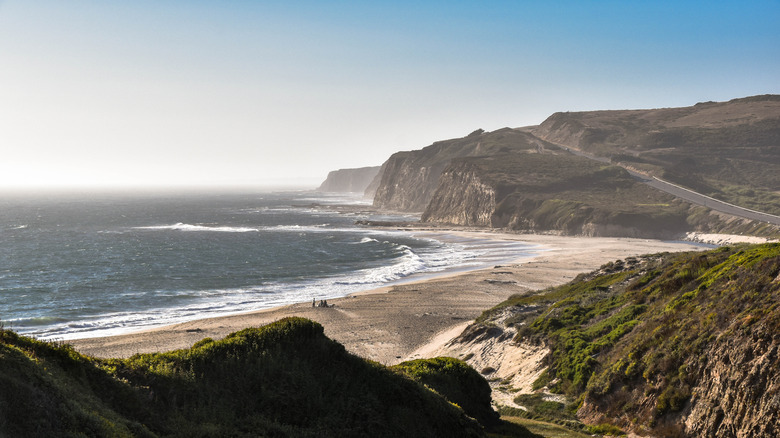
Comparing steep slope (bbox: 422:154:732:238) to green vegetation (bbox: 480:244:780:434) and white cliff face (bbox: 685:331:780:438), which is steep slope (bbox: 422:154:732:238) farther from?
white cliff face (bbox: 685:331:780:438)

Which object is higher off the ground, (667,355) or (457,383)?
(667,355)

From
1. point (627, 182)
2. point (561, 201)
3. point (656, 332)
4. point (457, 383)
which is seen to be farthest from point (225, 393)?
point (627, 182)

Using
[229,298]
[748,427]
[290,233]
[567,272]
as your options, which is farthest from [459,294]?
[290,233]

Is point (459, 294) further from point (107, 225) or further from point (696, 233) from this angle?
point (107, 225)

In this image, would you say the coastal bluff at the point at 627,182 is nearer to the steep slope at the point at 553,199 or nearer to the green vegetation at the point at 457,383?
the steep slope at the point at 553,199

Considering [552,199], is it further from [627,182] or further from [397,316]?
[397,316]

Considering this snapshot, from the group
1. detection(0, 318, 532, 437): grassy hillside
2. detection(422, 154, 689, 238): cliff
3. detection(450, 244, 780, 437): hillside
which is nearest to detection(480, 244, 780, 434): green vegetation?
detection(450, 244, 780, 437): hillside
